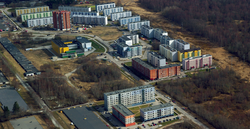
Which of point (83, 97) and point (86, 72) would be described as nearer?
point (83, 97)

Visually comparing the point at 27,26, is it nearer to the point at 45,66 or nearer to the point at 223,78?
the point at 45,66

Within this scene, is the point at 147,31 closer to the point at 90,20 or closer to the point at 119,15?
the point at 119,15

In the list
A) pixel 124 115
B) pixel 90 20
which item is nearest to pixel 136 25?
pixel 90 20

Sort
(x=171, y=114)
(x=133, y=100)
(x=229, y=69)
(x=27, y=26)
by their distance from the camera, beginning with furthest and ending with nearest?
(x=27, y=26), (x=229, y=69), (x=133, y=100), (x=171, y=114)

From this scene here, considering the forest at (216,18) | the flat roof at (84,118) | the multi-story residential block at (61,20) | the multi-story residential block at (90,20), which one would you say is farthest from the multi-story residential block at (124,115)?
the multi-story residential block at (90,20)

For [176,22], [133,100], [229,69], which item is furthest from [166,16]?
[133,100]
